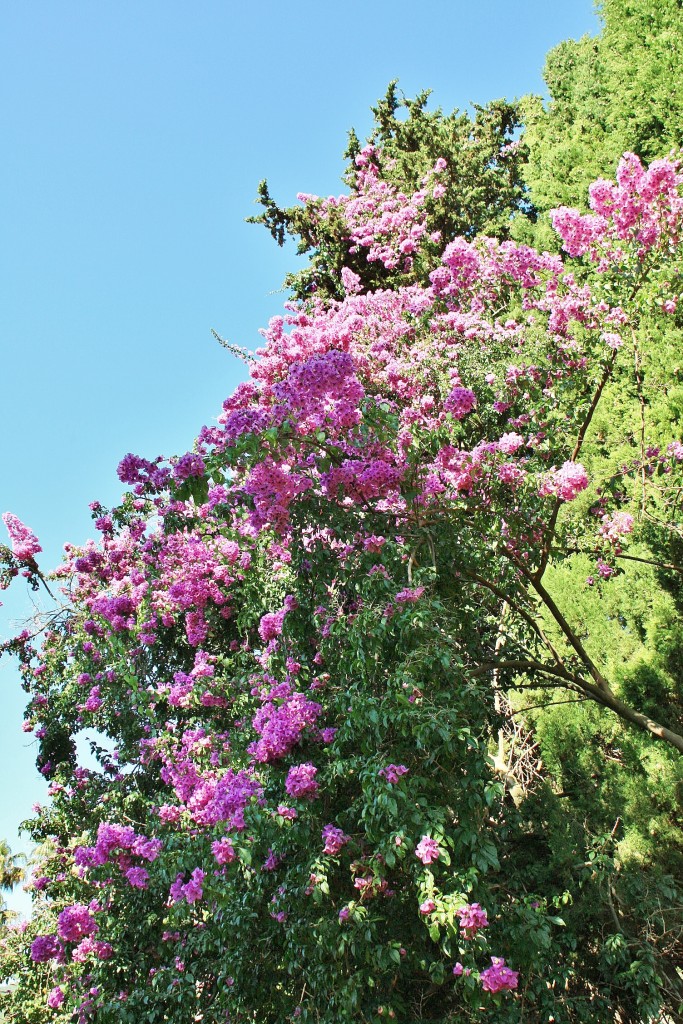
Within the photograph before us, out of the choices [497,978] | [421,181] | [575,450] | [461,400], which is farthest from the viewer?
[421,181]

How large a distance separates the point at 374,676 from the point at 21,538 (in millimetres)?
3816

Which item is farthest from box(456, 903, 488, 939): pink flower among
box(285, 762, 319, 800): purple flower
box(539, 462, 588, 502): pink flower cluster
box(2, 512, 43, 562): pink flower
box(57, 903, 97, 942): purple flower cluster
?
box(2, 512, 43, 562): pink flower

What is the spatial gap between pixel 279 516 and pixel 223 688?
1.91 m

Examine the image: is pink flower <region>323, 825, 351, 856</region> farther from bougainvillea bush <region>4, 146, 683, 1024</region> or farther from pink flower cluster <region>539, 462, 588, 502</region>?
pink flower cluster <region>539, 462, 588, 502</region>

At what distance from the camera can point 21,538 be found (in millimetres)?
6020

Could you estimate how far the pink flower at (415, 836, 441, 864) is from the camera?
2840mm

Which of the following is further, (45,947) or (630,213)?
(45,947)

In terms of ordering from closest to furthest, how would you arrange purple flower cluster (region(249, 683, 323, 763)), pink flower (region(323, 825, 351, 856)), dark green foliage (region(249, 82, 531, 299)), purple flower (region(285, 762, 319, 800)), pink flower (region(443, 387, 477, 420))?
pink flower (region(323, 825, 351, 856)), purple flower (region(285, 762, 319, 800)), purple flower cluster (region(249, 683, 323, 763)), pink flower (region(443, 387, 477, 420)), dark green foliage (region(249, 82, 531, 299))

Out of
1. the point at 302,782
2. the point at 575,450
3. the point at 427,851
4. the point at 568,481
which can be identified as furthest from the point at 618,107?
the point at 427,851

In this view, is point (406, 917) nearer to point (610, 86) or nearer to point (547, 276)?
point (547, 276)

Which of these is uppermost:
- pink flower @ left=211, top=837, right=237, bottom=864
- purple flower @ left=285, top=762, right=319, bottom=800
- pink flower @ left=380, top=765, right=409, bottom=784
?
purple flower @ left=285, top=762, right=319, bottom=800

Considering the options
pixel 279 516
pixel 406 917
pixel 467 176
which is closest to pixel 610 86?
pixel 467 176

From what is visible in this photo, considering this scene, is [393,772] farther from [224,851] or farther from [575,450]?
[575,450]

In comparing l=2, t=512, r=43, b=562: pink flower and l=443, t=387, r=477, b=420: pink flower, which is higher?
l=2, t=512, r=43, b=562: pink flower
